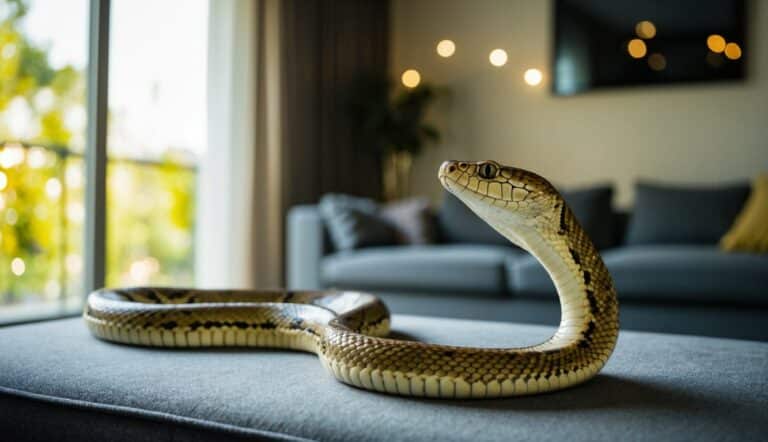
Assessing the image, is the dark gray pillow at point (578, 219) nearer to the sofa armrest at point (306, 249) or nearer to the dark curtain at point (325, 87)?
the sofa armrest at point (306, 249)

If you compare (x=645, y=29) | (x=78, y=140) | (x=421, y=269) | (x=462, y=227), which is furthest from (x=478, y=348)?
(x=645, y=29)

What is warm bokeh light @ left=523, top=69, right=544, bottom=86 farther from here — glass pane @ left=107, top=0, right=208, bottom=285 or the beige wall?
glass pane @ left=107, top=0, right=208, bottom=285

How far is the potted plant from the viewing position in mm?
5414

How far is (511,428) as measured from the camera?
0.93 m

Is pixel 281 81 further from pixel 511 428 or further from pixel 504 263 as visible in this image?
pixel 511 428

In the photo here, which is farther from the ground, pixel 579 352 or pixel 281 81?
pixel 281 81

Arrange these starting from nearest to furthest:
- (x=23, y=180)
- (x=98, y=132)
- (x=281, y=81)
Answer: (x=98, y=132)
(x=23, y=180)
(x=281, y=81)

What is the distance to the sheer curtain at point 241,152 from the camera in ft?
14.7

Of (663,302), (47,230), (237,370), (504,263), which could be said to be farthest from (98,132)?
(663,302)

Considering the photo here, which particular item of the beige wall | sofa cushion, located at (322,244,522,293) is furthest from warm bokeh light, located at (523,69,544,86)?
sofa cushion, located at (322,244,522,293)

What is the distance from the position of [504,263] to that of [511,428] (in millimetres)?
2612

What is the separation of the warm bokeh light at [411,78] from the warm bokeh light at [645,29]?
1806mm

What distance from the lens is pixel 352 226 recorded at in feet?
13.1

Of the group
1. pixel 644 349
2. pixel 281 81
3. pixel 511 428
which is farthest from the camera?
pixel 281 81
